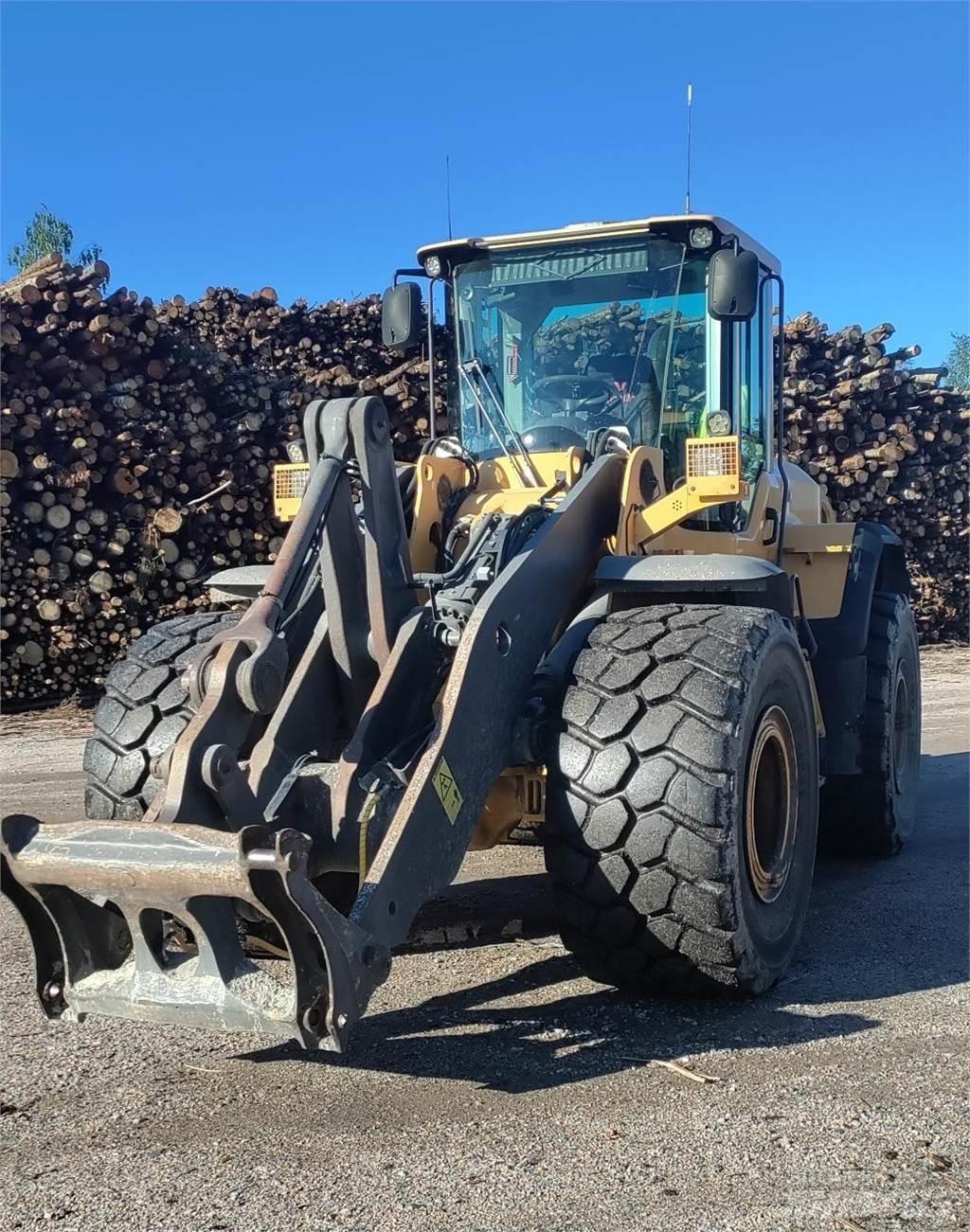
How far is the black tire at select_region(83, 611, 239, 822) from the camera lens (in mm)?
4344

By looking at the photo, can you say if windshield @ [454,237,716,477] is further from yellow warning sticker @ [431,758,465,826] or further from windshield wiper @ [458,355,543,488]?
yellow warning sticker @ [431,758,465,826]

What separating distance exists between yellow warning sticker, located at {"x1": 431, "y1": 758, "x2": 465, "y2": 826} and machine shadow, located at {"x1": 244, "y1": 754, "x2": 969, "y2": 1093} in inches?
26.9

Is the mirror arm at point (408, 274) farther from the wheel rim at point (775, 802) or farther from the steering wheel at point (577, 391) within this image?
the wheel rim at point (775, 802)

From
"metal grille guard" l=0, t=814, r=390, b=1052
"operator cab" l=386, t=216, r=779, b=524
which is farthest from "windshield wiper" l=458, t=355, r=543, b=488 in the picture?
"metal grille guard" l=0, t=814, r=390, b=1052

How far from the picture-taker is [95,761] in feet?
14.6

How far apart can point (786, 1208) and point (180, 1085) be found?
165 cm

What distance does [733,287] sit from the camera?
4.93 metres

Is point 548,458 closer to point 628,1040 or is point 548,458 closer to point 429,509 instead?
point 429,509

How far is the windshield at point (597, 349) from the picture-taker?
5457 mm

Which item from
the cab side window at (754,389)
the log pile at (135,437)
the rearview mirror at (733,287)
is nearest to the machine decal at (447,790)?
the rearview mirror at (733,287)

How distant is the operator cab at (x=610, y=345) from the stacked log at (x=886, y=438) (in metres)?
9.69

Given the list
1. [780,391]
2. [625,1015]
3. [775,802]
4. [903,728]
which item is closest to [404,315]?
[780,391]

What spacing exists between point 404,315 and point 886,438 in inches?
430

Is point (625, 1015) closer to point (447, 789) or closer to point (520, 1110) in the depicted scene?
point (520, 1110)
